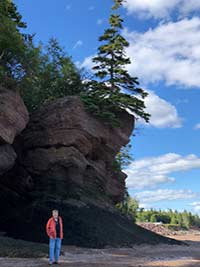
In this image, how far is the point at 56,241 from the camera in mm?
14883

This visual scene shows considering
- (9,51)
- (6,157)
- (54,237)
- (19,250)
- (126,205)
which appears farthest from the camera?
(126,205)

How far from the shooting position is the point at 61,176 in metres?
30.6

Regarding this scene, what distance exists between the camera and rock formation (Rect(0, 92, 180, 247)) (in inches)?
1038

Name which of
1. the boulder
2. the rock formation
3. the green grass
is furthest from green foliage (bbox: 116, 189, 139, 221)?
the green grass

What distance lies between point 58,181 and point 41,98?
1156cm

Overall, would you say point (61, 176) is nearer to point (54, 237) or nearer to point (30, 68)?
point (30, 68)

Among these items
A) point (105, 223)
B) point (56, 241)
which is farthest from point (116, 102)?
point (56, 241)

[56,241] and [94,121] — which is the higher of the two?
[94,121]

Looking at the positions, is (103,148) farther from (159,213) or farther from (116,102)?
(159,213)

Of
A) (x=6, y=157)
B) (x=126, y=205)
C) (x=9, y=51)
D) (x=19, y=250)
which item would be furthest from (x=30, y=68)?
(x=126, y=205)

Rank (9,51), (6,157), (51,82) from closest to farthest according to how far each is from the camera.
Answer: (6,157)
(9,51)
(51,82)

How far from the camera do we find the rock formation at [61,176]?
26375 millimetres

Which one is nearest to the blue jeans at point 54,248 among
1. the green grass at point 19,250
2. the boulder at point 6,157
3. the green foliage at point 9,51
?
the green grass at point 19,250

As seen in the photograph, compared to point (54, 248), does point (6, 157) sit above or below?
above
